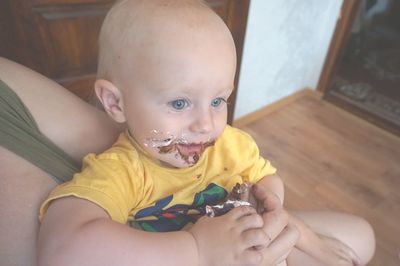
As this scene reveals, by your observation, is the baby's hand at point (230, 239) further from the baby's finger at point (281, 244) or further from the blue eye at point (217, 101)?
the blue eye at point (217, 101)

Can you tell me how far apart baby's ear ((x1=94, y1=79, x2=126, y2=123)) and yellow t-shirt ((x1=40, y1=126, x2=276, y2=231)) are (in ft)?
0.22

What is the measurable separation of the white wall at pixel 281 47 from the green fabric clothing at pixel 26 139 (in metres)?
1.35

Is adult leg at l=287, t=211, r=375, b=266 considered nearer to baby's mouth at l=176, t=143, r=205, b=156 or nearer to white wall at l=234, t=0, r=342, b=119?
baby's mouth at l=176, t=143, r=205, b=156

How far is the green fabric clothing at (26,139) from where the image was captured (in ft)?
1.78

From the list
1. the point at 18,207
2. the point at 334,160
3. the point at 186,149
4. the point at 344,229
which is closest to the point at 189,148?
the point at 186,149

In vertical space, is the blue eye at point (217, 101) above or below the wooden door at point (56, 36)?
above

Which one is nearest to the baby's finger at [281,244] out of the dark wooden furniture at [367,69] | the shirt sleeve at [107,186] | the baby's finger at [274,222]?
the baby's finger at [274,222]

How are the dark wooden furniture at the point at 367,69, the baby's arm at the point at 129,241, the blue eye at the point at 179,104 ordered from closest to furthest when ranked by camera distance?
the baby's arm at the point at 129,241 → the blue eye at the point at 179,104 → the dark wooden furniture at the point at 367,69

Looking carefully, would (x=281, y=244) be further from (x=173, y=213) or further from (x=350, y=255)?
(x=350, y=255)

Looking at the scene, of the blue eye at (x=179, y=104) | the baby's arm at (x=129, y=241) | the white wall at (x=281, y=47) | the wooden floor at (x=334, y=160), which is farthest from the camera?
the white wall at (x=281, y=47)

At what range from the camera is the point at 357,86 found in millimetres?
2652

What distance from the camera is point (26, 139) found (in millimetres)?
563

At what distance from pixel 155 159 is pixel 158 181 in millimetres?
47

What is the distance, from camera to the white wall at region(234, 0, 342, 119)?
1783mm
